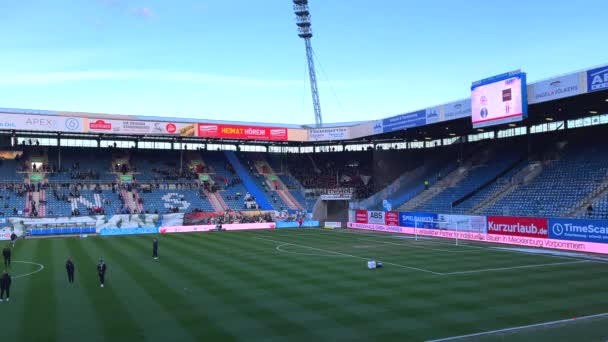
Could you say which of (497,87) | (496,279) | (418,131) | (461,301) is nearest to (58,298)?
(461,301)

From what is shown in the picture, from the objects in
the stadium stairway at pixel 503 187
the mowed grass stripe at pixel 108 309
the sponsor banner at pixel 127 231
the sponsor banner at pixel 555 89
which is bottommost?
the sponsor banner at pixel 127 231

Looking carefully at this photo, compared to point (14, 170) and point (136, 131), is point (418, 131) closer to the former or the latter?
point (136, 131)

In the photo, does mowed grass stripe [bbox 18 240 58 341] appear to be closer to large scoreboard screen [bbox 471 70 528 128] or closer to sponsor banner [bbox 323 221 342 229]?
large scoreboard screen [bbox 471 70 528 128]

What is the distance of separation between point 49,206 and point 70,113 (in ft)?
34.8

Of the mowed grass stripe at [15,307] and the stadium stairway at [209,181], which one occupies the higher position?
the stadium stairway at [209,181]

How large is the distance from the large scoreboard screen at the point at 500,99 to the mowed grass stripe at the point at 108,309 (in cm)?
3250

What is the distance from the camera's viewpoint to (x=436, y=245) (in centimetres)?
4009

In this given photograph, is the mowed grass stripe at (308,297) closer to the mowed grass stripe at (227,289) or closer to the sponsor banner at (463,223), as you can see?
the mowed grass stripe at (227,289)


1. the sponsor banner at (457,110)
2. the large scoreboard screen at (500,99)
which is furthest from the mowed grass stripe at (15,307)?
the sponsor banner at (457,110)

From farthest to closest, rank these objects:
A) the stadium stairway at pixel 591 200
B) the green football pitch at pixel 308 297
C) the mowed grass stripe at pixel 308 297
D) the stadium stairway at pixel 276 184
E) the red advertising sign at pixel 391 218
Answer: the stadium stairway at pixel 276 184
the red advertising sign at pixel 391 218
the stadium stairway at pixel 591 200
the mowed grass stripe at pixel 308 297
the green football pitch at pixel 308 297

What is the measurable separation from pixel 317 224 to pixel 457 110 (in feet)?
80.4

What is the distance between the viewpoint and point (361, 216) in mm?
59906

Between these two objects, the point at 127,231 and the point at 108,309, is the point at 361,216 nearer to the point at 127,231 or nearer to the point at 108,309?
the point at 127,231

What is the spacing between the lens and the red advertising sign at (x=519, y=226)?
38.9 meters
